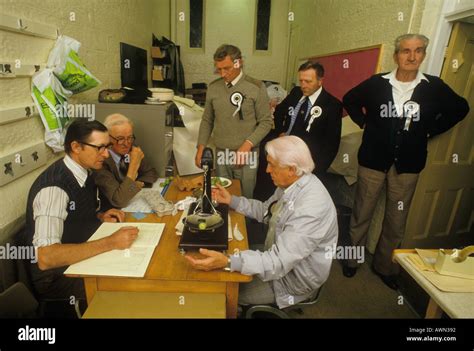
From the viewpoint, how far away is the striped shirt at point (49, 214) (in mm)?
1326

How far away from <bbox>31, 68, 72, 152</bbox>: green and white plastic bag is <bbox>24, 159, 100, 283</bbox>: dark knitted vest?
0.47m

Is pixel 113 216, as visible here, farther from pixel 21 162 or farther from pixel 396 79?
pixel 396 79

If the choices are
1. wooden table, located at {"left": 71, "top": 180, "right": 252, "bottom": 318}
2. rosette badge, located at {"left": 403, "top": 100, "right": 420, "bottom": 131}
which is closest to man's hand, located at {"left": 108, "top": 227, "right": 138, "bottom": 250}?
wooden table, located at {"left": 71, "top": 180, "right": 252, "bottom": 318}

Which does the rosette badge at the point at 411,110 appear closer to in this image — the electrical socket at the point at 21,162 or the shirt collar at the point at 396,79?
the shirt collar at the point at 396,79

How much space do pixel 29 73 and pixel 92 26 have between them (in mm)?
1088

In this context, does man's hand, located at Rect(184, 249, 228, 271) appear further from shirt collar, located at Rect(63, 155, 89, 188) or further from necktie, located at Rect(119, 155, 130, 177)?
necktie, located at Rect(119, 155, 130, 177)

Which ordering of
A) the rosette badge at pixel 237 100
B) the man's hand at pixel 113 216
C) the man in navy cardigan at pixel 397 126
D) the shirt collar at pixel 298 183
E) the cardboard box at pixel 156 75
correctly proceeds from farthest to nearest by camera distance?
the cardboard box at pixel 156 75 → the rosette badge at pixel 237 100 → the man in navy cardigan at pixel 397 126 → the man's hand at pixel 113 216 → the shirt collar at pixel 298 183

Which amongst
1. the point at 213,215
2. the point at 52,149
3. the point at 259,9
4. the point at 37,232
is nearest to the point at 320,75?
the point at 213,215

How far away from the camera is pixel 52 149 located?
201 centimetres

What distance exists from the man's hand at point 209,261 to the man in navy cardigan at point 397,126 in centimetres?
161

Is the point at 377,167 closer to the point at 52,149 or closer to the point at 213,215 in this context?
the point at 213,215

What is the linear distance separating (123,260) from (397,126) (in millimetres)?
2042

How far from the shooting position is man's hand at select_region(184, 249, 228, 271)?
4.24ft

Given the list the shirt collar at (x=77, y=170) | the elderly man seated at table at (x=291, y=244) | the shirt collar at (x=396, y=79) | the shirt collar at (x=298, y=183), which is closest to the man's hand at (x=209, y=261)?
the elderly man seated at table at (x=291, y=244)
